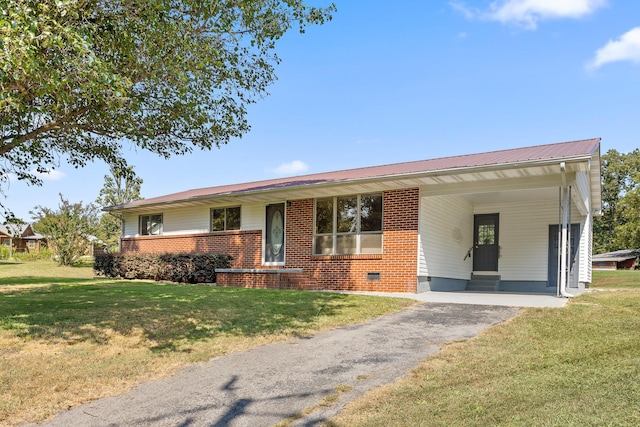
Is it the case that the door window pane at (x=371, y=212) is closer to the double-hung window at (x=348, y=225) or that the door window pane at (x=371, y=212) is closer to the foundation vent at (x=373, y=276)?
the double-hung window at (x=348, y=225)

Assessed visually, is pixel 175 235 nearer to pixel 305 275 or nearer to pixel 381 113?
pixel 305 275

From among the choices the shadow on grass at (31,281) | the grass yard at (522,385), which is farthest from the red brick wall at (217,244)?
the grass yard at (522,385)

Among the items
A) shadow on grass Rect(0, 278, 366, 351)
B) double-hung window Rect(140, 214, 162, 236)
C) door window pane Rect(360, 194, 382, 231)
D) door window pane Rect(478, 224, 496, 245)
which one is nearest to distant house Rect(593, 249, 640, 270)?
door window pane Rect(478, 224, 496, 245)

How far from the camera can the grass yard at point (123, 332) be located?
4.60 meters

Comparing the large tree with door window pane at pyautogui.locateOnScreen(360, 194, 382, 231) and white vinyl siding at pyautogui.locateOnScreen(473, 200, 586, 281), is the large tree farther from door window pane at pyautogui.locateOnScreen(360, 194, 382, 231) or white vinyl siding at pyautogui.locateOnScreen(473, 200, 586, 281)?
white vinyl siding at pyautogui.locateOnScreen(473, 200, 586, 281)

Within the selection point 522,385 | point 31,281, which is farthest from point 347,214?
point 31,281

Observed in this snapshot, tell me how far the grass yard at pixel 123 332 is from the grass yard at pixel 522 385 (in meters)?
2.46

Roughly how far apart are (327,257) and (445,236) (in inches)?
135

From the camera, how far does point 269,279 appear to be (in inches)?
544

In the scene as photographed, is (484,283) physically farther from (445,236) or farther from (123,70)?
(123,70)

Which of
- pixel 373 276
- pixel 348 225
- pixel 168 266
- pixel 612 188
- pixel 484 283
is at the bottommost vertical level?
pixel 484 283

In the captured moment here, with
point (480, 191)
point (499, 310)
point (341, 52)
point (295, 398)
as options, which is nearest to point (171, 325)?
point (295, 398)

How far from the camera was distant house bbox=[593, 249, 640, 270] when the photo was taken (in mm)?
40188

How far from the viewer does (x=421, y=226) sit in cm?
1185
